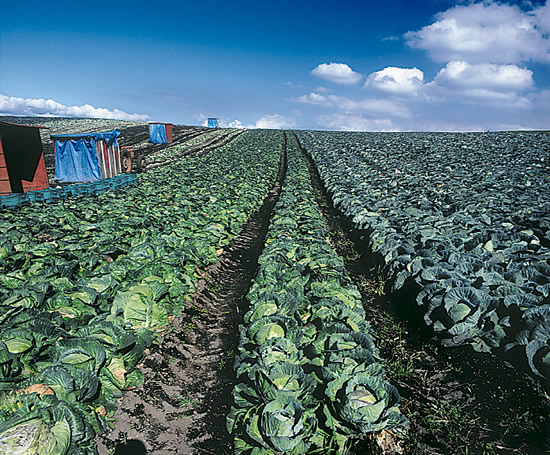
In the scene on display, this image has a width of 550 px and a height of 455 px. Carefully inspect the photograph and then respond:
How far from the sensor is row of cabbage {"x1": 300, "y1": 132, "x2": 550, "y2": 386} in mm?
4188

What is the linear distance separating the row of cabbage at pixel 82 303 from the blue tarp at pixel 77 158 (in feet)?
20.7

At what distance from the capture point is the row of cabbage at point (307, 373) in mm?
3104

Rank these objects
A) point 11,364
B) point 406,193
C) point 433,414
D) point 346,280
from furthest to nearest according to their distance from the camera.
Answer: point 406,193, point 346,280, point 433,414, point 11,364

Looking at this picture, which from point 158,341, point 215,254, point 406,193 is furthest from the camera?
point 406,193

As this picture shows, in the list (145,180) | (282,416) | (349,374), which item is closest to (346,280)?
(349,374)

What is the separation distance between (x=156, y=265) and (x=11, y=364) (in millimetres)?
2560

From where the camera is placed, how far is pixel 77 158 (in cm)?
1603

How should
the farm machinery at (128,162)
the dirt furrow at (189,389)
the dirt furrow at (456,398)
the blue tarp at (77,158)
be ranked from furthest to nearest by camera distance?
the farm machinery at (128,162)
the blue tarp at (77,158)
the dirt furrow at (189,389)
the dirt furrow at (456,398)

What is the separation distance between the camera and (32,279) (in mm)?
5094

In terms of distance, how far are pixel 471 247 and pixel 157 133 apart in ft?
116

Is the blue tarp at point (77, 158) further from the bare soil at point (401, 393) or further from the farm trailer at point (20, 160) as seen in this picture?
the bare soil at point (401, 393)

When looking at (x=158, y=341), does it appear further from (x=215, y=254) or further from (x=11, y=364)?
(x=215, y=254)

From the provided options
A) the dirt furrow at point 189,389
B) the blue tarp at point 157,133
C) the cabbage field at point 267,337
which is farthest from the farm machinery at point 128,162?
the blue tarp at point 157,133

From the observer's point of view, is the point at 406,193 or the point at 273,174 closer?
the point at 406,193
